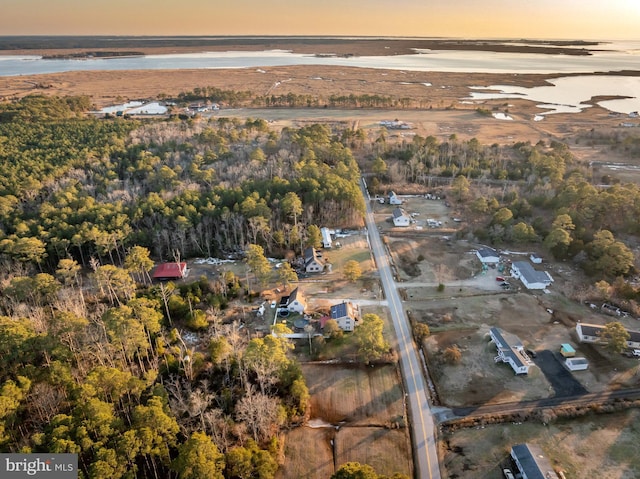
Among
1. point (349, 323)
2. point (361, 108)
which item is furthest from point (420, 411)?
point (361, 108)

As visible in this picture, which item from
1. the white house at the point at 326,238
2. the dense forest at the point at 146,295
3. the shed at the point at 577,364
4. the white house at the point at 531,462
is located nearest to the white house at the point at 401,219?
the dense forest at the point at 146,295

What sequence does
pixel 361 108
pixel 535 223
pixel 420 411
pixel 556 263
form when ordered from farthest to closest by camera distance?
pixel 361 108
pixel 535 223
pixel 556 263
pixel 420 411

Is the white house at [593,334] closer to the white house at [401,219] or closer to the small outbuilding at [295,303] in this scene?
the small outbuilding at [295,303]

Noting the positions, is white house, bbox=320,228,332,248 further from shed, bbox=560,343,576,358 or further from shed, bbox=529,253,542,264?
shed, bbox=560,343,576,358

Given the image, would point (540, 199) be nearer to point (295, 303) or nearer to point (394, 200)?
point (394, 200)

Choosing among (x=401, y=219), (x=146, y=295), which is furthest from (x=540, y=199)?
(x=146, y=295)

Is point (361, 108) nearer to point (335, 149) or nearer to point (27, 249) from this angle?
point (335, 149)
